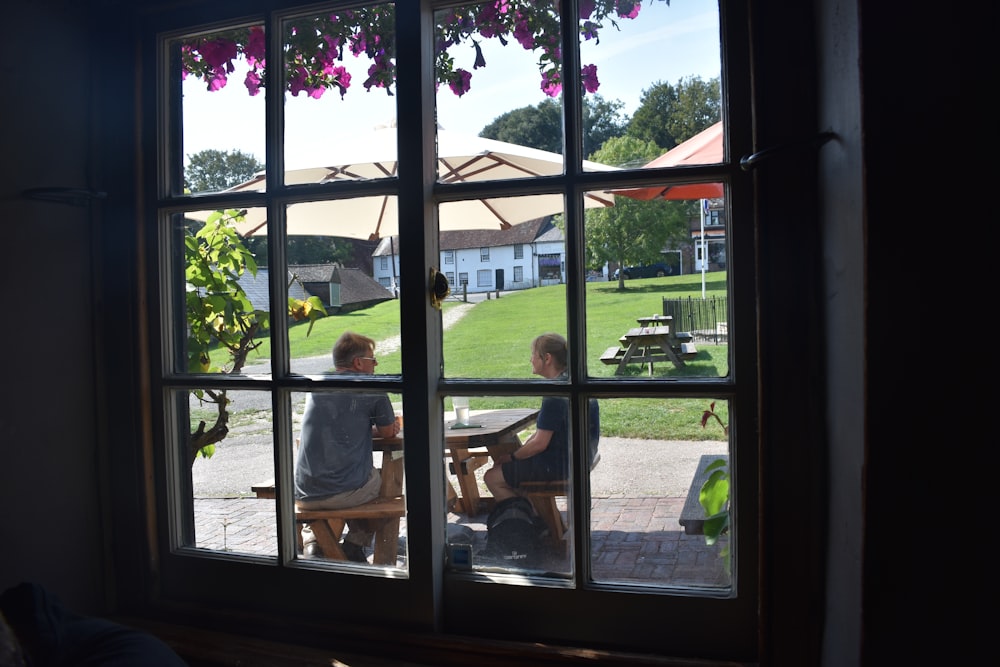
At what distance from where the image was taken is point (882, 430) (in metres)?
1.04

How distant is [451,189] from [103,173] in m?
1.00

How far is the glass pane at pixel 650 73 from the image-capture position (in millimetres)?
1572

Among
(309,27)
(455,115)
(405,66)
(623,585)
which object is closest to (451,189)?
(455,115)

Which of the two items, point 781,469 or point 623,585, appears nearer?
point 781,469

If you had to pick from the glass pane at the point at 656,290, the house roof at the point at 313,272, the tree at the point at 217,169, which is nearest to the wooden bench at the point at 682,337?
the glass pane at the point at 656,290

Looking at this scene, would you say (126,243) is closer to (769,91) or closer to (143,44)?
(143,44)

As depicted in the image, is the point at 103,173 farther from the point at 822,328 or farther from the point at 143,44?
the point at 822,328

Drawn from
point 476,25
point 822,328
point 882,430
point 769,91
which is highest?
point 476,25

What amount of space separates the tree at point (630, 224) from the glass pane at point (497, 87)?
0.13 metres

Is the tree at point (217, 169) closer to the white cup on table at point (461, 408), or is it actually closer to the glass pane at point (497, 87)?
the glass pane at point (497, 87)

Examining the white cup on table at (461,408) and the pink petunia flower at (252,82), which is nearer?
the white cup on table at (461,408)

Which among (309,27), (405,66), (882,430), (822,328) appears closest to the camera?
(882,430)

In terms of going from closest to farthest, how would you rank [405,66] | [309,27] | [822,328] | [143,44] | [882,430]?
[882,430] → [822,328] → [405,66] → [309,27] → [143,44]

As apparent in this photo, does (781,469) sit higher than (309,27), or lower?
lower
